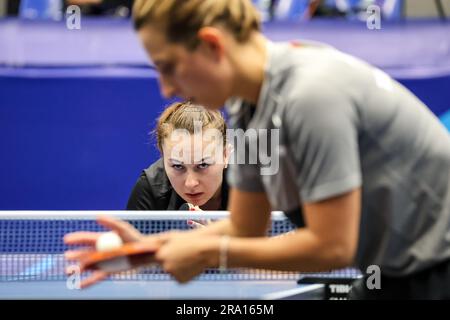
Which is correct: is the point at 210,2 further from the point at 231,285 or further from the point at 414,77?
the point at 414,77

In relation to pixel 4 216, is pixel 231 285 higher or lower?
lower

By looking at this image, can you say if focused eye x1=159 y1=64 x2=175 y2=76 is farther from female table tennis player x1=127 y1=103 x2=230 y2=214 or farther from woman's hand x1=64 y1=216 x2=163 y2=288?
female table tennis player x1=127 y1=103 x2=230 y2=214

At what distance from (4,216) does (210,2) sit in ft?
5.24

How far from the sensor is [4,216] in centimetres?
273

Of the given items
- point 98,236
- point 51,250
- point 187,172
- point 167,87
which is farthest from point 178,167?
point 167,87

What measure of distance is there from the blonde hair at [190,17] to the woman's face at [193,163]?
145 centimetres

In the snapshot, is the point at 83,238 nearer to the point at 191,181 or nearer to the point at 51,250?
the point at 191,181

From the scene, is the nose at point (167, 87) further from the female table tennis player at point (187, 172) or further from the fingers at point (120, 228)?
the female table tennis player at point (187, 172)

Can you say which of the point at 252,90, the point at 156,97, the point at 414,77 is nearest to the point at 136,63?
the point at 156,97

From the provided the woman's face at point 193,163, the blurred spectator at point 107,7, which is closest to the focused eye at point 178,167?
the woman's face at point 193,163

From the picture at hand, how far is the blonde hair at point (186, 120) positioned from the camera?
2840 millimetres

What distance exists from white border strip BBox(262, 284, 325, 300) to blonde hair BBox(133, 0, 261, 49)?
1312 mm

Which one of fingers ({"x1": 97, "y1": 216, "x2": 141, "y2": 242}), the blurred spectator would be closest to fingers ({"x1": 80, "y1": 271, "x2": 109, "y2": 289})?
fingers ({"x1": 97, "y1": 216, "x2": 141, "y2": 242})

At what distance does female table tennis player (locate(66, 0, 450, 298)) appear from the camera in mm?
1312
